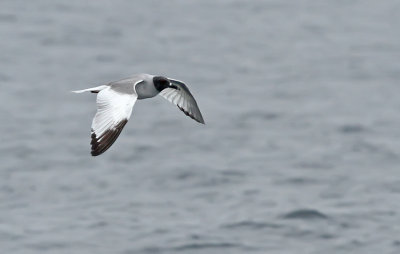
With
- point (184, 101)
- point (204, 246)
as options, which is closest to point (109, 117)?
point (184, 101)

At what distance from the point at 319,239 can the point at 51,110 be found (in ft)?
45.8

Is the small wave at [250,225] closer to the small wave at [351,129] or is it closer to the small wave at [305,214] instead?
the small wave at [305,214]

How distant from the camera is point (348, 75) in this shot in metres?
45.3

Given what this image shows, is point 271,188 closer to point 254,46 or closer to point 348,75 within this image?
point 348,75

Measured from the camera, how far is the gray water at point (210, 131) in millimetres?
30812

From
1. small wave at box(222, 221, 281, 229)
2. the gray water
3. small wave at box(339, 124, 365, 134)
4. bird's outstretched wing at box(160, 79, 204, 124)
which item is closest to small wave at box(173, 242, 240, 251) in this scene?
the gray water

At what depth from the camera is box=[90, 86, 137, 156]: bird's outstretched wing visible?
43.2ft

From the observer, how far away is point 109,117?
45.3 ft

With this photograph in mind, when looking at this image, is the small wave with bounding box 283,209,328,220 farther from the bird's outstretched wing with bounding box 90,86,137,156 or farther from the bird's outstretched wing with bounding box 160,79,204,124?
the bird's outstretched wing with bounding box 90,86,137,156

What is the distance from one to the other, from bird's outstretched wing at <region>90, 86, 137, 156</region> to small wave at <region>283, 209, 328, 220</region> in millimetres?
17610

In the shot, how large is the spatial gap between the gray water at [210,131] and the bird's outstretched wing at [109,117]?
590 inches

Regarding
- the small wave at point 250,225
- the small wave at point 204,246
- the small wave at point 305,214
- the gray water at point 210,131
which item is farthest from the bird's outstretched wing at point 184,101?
the small wave at point 305,214

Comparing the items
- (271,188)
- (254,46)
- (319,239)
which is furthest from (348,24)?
(319,239)

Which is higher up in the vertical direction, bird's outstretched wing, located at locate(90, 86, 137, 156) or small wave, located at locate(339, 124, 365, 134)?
bird's outstretched wing, located at locate(90, 86, 137, 156)
